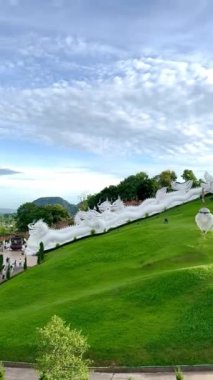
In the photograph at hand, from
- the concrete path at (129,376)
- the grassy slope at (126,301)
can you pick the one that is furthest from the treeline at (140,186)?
the concrete path at (129,376)

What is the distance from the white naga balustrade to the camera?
70688 millimetres

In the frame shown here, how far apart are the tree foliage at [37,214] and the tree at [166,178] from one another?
27954mm

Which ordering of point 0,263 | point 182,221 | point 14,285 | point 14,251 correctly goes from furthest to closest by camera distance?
point 14,251
point 182,221
point 0,263
point 14,285

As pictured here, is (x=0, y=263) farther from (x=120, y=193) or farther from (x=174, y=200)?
(x=120, y=193)

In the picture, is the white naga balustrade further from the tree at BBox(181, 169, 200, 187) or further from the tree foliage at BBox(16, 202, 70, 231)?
the tree foliage at BBox(16, 202, 70, 231)

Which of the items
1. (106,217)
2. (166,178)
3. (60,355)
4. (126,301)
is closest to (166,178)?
(166,178)

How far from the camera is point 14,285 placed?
46188 mm

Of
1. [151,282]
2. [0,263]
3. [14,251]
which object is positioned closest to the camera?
[151,282]

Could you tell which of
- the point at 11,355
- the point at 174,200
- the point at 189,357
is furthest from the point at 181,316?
the point at 174,200

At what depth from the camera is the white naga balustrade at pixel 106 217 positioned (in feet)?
232

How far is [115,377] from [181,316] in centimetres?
674

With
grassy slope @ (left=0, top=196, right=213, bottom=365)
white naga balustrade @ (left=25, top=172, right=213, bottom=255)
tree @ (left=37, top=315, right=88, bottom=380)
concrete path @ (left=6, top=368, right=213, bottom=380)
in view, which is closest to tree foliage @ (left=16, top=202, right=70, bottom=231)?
white naga balustrade @ (left=25, top=172, right=213, bottom=255)

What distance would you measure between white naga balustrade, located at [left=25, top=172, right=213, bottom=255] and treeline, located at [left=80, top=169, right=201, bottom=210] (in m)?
19.1

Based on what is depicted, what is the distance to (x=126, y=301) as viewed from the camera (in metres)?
35.0
